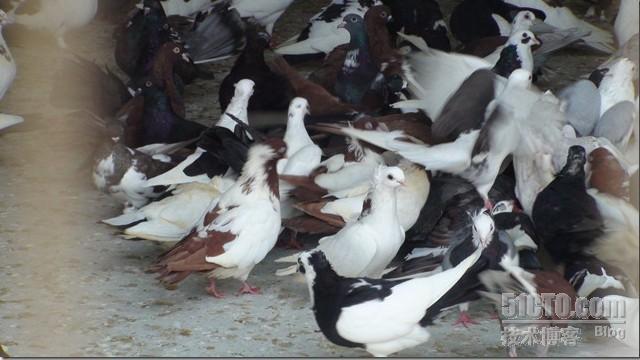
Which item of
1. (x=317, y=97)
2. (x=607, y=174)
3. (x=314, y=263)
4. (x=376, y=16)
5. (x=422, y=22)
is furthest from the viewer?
(x=422, y=22)

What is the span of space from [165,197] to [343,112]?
113cm

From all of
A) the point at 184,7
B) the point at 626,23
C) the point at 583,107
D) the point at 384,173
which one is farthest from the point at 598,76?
the point at 184,7

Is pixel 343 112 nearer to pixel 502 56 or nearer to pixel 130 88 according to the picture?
pixel 502 56

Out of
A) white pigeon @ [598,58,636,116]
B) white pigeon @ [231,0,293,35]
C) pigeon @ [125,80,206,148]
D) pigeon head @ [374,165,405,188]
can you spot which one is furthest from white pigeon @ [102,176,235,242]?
white pigeon @ [231,0,293,35]

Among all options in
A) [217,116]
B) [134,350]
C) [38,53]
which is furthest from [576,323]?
[38,53]

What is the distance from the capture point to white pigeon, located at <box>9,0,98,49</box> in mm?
7980

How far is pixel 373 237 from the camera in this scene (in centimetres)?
481

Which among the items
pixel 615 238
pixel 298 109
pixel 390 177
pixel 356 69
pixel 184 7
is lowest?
pixel 184 7

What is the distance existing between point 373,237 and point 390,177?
0.74 ft

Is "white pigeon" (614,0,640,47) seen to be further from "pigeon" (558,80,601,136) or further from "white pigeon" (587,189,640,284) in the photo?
"white pigeon" (587,189,640,284)

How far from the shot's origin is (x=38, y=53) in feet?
26.9

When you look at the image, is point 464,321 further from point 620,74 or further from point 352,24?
point 352,24

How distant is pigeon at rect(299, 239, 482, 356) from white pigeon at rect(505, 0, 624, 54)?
12.7 ft

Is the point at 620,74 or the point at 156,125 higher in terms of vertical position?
the point at 620,74
